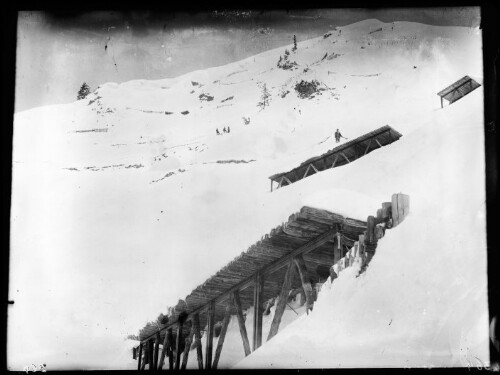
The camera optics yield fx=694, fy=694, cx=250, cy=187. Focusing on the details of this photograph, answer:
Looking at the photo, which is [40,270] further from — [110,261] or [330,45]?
[330,45]

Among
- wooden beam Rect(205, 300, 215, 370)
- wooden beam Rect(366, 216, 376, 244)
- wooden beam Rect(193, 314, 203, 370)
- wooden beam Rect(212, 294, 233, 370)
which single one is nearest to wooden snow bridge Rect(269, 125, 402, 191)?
wooden beam Rect(366, 216, 376, 244)

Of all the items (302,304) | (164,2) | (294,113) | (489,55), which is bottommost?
(302,304)

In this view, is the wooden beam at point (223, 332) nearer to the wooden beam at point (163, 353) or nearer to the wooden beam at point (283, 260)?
the wooden beam at point (283, 260)

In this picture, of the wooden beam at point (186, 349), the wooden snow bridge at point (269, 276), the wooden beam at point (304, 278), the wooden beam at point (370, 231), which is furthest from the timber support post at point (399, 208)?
the wooden beam at point (186, 349)

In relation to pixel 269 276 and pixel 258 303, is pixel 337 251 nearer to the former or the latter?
pixel 269 276

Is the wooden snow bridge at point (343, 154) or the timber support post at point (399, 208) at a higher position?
the wooden snow bridge at point (343, 154)

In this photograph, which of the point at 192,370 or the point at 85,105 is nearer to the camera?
the point at 192,370

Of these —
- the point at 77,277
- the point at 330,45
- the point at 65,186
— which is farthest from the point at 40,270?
the point at 330,45
